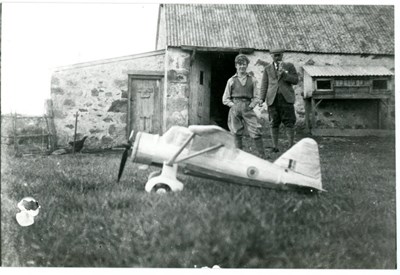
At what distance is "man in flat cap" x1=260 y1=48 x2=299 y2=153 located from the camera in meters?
4.56

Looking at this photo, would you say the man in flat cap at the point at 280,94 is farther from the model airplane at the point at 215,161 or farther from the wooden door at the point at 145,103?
the wooden door at the point at 145,103

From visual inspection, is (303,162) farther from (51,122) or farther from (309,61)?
(51,122)

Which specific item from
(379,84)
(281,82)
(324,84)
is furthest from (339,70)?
(281,82)

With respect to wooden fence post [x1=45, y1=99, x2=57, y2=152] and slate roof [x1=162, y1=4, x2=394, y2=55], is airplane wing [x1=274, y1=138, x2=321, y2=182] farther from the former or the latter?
wooden fence post [x1=45, y1=99, x2=57, y2=152]

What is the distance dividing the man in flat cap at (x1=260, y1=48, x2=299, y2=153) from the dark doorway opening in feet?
6.98

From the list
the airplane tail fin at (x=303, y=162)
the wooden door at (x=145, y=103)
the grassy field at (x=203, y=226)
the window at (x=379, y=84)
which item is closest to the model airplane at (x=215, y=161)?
the airplane tail fin at (x=303, y=162)

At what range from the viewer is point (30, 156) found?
4293 millimetres

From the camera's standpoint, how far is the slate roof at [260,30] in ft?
19.7

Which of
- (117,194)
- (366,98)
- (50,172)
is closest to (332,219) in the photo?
(117,194)

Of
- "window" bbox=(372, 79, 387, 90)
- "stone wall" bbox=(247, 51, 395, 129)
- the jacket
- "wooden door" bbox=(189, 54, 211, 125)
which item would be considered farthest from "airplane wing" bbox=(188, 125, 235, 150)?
"window" bbox=(372, 79, 387, 90)

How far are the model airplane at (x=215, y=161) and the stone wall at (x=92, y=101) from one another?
8.77 feet

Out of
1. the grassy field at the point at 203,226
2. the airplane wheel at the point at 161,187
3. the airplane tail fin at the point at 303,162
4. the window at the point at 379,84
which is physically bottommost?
the grassy field at the point at 203,226

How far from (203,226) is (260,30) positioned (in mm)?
4555

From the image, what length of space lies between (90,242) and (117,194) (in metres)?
0.46
